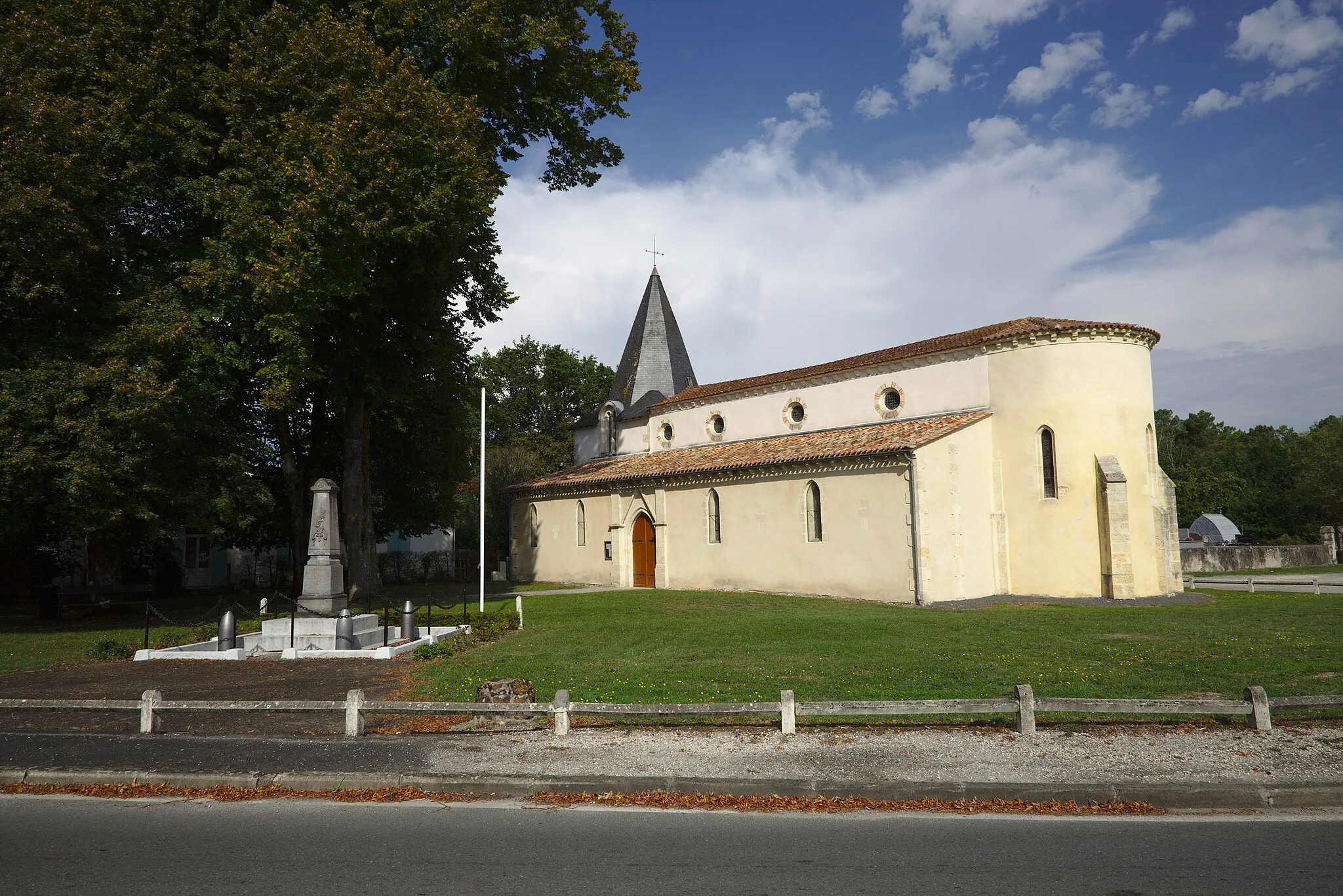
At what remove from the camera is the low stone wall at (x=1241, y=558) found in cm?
4191

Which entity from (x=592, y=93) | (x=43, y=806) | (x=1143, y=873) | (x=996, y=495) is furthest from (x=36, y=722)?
(x=996, y=495)

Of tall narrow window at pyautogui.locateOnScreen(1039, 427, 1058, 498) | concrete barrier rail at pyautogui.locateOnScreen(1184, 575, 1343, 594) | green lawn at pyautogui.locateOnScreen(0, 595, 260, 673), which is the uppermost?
tall narrow window at pyautogui.locateOnScreen(1039, 427, 1058, 498)

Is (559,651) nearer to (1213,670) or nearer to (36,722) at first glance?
(36,722)

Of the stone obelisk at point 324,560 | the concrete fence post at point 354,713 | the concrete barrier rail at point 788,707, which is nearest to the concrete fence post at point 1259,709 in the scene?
the concrete barrier rail at point 788,707

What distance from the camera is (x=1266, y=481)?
223 ft

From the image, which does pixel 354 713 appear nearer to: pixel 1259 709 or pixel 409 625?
pixel 409 625

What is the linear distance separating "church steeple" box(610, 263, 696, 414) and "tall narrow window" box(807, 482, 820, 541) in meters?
14.5

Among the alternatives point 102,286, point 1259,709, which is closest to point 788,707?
point 1259,709

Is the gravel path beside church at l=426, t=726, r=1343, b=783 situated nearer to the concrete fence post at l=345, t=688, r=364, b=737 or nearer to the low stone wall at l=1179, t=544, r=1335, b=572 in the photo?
the concrete fence post at l=345, t=688, r=364, b=737

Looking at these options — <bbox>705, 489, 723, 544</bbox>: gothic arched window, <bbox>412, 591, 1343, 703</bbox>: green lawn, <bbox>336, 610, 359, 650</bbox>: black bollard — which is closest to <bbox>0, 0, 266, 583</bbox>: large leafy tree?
<bbox>336, 610, 359, 650</bbox>: black bollard

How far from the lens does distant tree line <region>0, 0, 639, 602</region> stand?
1789 cm

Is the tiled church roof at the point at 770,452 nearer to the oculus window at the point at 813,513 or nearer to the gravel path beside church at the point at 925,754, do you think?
the oculus window at the point at 813,513

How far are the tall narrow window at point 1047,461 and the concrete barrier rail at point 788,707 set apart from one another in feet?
53.0

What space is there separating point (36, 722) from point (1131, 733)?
12.6 m
